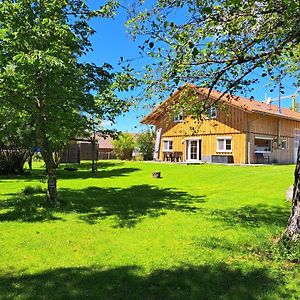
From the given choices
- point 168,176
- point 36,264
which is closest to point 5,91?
point 36,264

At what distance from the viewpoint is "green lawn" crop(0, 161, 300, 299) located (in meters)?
4.45

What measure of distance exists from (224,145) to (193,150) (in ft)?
11.3

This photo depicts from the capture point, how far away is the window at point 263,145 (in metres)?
29.6

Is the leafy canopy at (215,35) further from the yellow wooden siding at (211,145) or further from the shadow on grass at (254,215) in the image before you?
the yellow wooden siding at (211,145)

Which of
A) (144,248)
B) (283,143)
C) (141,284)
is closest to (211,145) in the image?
(283,143)

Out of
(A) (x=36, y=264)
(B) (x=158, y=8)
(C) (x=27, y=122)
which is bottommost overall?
(A) (x=36, y=264)

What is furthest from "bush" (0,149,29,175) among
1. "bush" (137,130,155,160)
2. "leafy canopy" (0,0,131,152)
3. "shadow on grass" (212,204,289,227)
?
"bush" (137,130,155,160)

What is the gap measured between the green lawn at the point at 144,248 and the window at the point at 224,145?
17347 mm

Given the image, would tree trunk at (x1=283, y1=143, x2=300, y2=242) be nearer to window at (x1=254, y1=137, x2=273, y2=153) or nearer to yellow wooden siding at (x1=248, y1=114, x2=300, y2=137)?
yellow wooden siding at (x1=248, y1=114, x2=300, y2=137)

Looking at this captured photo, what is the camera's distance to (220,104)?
8.59 metres

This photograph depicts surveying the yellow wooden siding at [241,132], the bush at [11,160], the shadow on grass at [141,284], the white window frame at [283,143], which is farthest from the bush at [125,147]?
the shadow on grass at [141,284]

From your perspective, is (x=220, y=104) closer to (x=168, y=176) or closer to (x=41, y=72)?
(x=41, y=72)

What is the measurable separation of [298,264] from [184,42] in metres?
4.17

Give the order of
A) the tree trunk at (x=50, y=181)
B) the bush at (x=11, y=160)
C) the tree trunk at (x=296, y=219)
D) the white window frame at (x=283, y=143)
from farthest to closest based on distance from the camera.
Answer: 1. the white window frame at (x=283, y=143)
2. the bush at (x=11, y=160)
3. the tree trunk at (x=50, y=181)
4. the tree trunk at (x=296, y=219)
